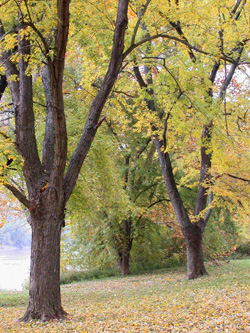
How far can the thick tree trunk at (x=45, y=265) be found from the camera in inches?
207

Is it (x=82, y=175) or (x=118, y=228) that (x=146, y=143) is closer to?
(x=118, y=228)

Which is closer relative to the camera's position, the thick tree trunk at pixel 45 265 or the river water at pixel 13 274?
the thick tree trunk at pixel 45 265

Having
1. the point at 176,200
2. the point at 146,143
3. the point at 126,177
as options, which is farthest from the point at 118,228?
the point at 176,200

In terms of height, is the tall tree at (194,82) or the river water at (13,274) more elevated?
the tall tree at (194,82)

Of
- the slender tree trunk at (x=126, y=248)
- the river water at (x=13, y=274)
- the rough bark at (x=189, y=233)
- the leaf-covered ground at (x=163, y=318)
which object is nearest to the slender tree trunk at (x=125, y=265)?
the slender tree trunk at (x=126, y=248)

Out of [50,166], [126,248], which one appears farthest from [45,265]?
[126,248]

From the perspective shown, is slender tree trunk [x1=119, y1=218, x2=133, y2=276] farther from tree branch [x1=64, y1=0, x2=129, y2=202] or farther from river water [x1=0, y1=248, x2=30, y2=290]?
tree branch [x1=64, y1=0, x2=129, y2=202]

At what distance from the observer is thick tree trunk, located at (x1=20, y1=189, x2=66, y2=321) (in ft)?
17.2

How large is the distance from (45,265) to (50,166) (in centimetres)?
180

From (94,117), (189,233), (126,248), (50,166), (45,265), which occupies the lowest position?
(45,265)

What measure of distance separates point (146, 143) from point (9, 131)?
20.5 ft

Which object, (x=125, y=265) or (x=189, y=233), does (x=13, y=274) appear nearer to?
(x=125, y=265)

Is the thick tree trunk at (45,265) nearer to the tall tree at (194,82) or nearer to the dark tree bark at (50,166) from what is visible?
the dark tree bark at (50,166)

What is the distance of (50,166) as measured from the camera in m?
6.20
